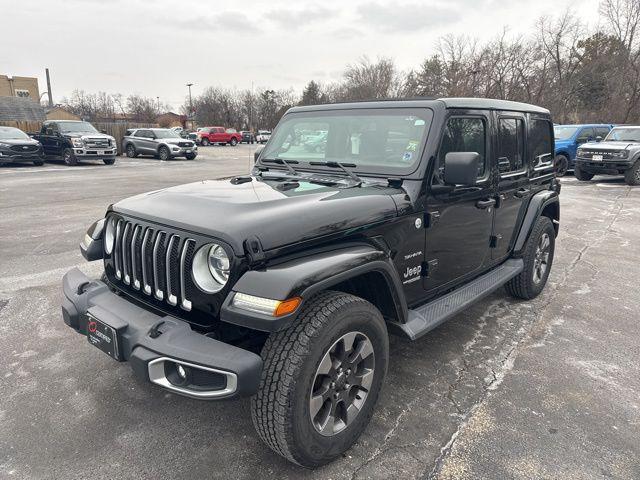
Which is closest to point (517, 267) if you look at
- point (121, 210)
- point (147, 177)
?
point (121, 210)

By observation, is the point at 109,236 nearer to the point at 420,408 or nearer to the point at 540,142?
the point at 420,408

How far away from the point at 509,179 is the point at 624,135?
13826 mm

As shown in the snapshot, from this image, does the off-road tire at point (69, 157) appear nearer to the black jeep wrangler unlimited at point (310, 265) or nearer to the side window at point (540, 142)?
the black jeep wrangler unlimited at point (310, 265)

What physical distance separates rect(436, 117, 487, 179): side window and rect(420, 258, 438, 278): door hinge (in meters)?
0.58

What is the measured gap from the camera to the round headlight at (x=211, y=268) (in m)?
2.20

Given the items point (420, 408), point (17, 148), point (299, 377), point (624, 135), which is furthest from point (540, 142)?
point (17, 148)

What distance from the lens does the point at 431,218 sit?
9.94ft

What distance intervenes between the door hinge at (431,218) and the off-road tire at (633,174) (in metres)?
13.8

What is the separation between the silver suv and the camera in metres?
23.3

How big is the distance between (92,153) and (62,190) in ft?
26.4

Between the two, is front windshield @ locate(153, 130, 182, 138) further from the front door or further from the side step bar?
the front door

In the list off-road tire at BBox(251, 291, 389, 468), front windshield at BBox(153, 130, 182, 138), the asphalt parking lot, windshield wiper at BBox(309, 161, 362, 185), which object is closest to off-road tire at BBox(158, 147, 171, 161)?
front windshield at BBox(153, 130, 182, 138)

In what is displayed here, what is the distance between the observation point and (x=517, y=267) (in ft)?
13.8

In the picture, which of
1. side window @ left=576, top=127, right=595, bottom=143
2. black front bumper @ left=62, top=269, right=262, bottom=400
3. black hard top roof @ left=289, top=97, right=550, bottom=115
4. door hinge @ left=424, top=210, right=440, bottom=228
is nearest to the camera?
black front bumper @ left=62, top=269, right=262, bottom=400
